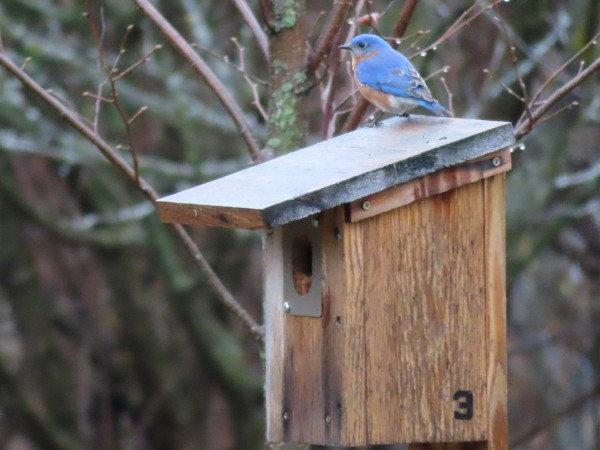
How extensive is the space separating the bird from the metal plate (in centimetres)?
56

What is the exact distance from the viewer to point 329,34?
3283 millimetres

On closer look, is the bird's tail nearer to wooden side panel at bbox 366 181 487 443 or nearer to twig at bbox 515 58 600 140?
twig at bbox 515 58 600 140

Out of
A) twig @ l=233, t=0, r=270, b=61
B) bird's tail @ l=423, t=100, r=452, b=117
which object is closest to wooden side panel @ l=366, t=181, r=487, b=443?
bird's tail @ l=423, t=100, r=452, b=117

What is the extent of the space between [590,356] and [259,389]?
2647 millimetres

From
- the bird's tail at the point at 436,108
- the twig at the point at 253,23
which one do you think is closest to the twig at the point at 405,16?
the bird's tail at the point at 436,108

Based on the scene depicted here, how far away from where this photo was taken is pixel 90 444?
8.77 metres

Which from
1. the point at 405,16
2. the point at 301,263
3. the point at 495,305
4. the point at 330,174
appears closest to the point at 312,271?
the point at 301,263

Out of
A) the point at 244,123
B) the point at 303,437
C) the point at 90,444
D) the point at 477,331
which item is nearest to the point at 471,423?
the point at 477,331

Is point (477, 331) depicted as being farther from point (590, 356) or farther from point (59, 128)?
point (590, 356)

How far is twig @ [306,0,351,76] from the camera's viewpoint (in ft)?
10.6

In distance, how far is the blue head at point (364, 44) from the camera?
3.40m

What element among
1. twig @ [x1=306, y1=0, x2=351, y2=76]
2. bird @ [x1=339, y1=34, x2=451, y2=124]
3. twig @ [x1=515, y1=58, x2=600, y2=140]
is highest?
twig @ [x1=306, y1=0, x2=351, y2=76]

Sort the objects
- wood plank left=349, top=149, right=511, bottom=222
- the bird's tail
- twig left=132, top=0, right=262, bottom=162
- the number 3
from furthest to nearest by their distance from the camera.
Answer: twig left=132, top=0, right=262, bottom=162 < the bird's tail < the number 3 < wood plank left=349, top=149, right=511, bottom=222

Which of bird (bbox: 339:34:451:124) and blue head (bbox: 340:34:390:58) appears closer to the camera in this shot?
bird (bbox: 339:34:451:124)
